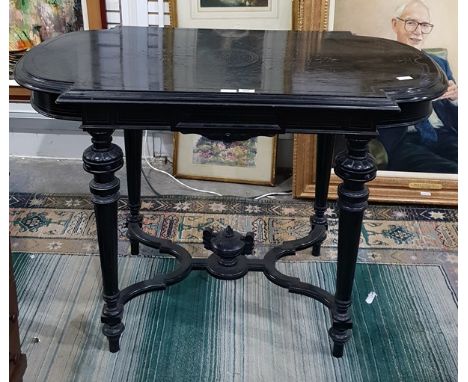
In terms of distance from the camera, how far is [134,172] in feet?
7.08

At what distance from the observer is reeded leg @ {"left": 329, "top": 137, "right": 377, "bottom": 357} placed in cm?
158

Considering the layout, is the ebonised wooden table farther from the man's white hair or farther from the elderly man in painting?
the elderly man in painting

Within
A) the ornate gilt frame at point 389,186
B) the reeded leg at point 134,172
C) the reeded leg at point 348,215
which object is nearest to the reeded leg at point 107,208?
the reeded leg at point 134,172

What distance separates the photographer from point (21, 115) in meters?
3.04

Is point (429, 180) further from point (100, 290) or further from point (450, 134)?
point (100, 290)

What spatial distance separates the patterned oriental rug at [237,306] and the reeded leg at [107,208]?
123 mm

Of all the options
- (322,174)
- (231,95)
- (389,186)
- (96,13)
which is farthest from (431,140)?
(96,13)

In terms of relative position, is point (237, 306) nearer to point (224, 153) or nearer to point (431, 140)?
point (224, 153)

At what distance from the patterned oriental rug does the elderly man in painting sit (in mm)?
207

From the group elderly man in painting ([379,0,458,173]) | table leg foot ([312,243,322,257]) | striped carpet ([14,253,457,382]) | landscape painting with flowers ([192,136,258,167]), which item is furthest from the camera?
landscape painting with flowers ([192,136,258,167])

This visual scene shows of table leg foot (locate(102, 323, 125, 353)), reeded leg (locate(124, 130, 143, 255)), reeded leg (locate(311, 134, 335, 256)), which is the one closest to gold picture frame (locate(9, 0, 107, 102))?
reeded leg (locate(124, 130, 143, 255))

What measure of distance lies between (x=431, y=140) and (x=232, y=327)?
1.32 metres

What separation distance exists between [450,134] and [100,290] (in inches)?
64.8

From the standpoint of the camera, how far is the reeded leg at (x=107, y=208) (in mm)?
1563
